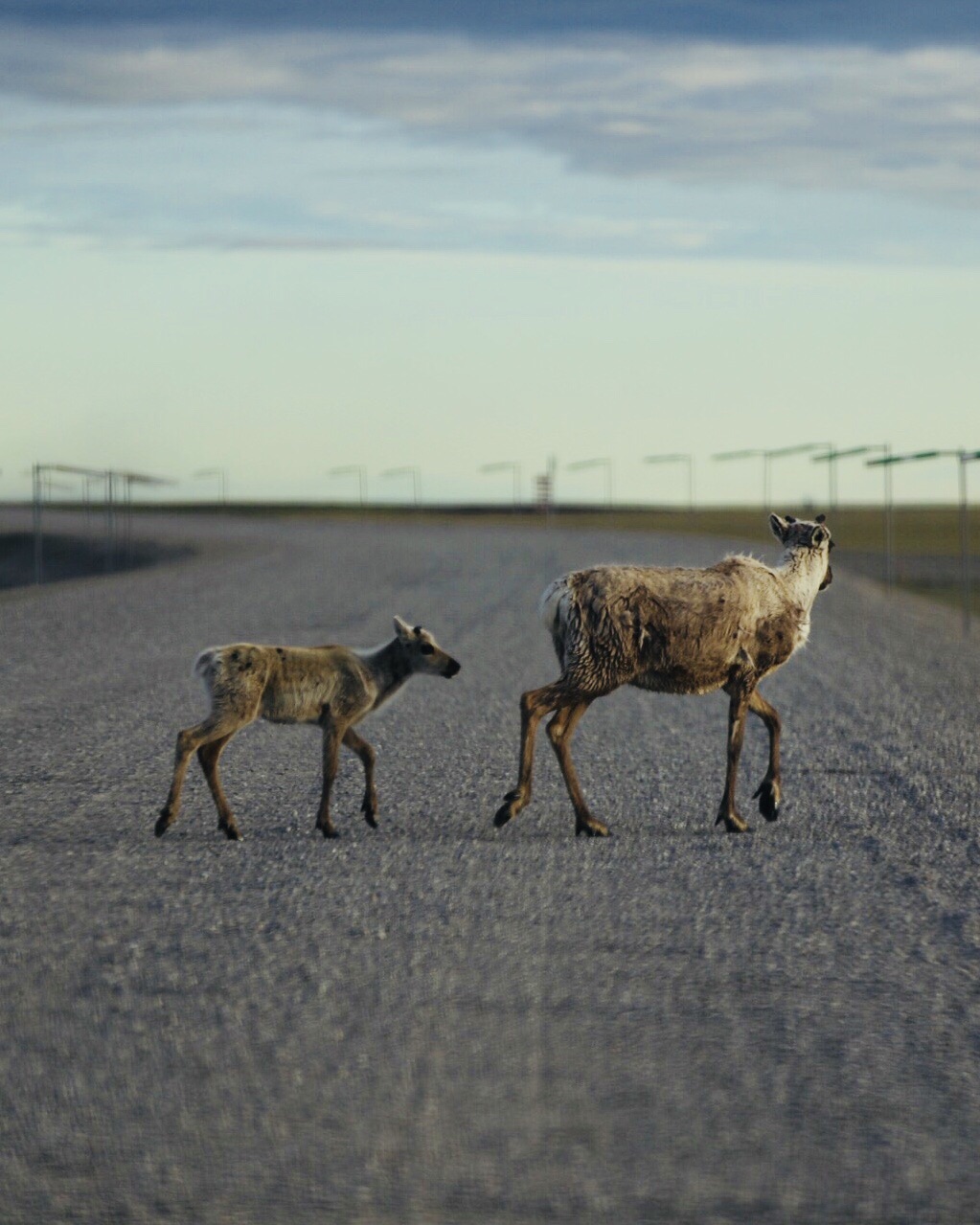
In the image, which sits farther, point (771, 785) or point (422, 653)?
point (771, 785)

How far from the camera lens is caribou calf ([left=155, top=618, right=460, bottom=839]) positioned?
30.2ft

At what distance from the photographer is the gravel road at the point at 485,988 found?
4.86 meters

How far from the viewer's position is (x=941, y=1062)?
5867 millimetres

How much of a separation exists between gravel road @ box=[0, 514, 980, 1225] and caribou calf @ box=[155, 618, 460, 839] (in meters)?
0.34

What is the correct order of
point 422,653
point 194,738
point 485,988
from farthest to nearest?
point 422,653 → point 194,738 → point 485,988

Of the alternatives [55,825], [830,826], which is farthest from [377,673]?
[830,826]

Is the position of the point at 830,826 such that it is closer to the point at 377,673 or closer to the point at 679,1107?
the point at 377,673

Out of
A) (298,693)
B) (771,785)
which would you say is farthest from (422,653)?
(771,785)

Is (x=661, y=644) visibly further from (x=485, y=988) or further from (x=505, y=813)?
(x=485, y=988)

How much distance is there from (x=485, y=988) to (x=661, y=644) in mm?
3749

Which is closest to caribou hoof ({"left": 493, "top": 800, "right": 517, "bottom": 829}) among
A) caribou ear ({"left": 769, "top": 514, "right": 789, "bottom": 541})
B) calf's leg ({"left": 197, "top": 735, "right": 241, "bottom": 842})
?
calf's leg ({"left": 197, "top": 735, "right": 241, "bottom": 842})

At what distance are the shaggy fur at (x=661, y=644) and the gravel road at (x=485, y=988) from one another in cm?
49

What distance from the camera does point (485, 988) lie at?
6.61 m

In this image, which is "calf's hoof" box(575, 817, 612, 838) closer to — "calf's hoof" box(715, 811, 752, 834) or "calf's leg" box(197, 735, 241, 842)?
"calf's hoof" box(715, 811, 752, 834)
